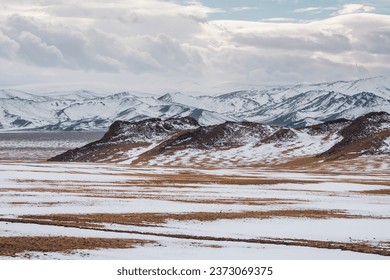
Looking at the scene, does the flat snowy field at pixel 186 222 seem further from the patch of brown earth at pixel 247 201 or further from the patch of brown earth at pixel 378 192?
the patch of brown earth at pixel 378 192

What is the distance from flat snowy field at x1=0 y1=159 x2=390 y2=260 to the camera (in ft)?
116

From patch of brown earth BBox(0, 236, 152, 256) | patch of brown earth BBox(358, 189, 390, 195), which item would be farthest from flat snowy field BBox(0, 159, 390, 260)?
patch of brown earth BBox(358, 189, 390, 195)

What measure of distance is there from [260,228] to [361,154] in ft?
444

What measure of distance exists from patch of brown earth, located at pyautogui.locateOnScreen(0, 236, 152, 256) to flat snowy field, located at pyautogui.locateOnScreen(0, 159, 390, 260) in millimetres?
54

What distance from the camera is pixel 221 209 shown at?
58750mm

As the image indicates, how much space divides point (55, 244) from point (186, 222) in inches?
578

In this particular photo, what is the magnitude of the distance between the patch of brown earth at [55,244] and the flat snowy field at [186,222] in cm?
5

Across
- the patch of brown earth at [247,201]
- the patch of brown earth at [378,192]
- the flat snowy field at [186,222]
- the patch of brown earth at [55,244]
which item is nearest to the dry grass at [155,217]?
the flat snowy field at [186,222]

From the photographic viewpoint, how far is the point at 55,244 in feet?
117

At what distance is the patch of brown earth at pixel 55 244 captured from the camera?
3381 cm

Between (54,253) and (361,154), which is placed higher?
(54,253)
